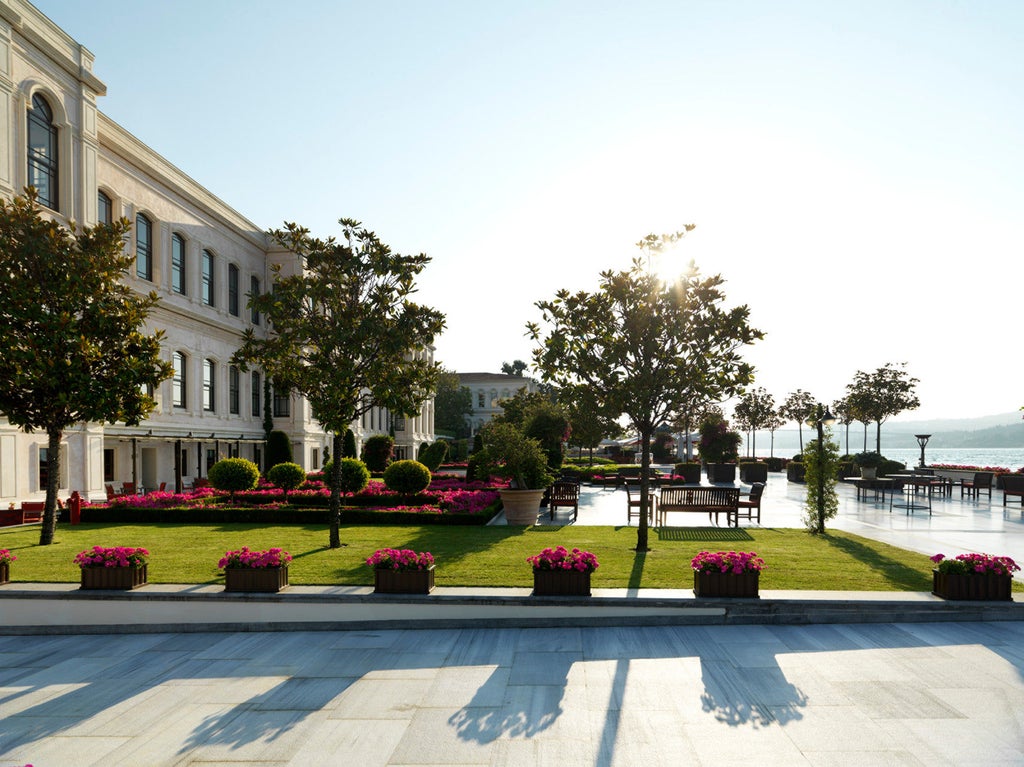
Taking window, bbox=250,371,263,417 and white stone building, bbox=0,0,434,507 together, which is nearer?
white stone building, bbox=0,0,434,507

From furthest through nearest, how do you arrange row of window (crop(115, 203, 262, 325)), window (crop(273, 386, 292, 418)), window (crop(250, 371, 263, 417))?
1. window (crop(273, 386, 292, 418))
2. window (crop(250, 371, 263, 417))
3. row of window (crop(115, 203, 262, 325))

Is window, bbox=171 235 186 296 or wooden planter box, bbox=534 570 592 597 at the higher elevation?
window, bbox=171 235 186 296

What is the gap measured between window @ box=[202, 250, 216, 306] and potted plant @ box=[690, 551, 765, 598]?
103ft

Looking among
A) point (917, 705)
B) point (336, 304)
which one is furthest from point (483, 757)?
point (336, 304)

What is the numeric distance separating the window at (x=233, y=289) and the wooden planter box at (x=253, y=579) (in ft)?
99.9

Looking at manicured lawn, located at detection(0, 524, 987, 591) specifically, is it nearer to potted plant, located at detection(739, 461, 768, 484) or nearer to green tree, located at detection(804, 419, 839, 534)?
green tree, located at detection(804, 419, 839, 534)

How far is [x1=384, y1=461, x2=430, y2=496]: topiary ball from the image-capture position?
67.9ft

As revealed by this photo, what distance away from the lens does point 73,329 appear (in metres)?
13.7

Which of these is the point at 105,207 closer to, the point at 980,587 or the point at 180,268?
the point at 180,268

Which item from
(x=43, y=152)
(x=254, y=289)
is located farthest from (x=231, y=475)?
(x=254, y=289)

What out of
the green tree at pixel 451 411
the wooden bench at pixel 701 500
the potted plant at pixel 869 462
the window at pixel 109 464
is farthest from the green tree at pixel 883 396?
the green tree at pixel 451 411

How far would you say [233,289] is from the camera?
37.6m

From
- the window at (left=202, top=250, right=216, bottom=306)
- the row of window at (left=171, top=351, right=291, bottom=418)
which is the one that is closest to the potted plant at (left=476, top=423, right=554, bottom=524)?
the row of window at (left=171, top=351, right=291, bottom=418)

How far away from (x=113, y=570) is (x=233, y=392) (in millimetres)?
28614
